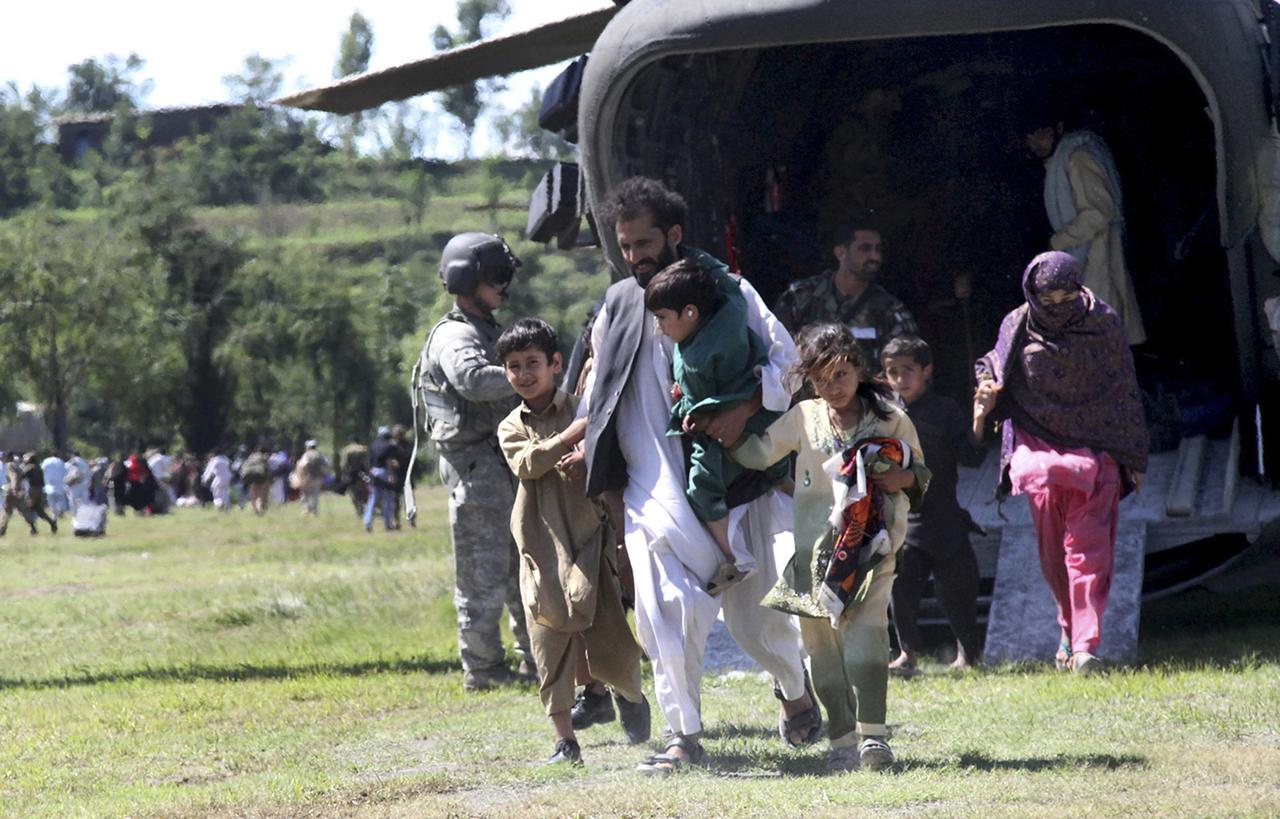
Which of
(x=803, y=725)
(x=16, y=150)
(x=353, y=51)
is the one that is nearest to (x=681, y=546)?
(x=803, y=725)

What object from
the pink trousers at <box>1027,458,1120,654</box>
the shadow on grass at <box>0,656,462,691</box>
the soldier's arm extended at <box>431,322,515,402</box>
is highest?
the soldier's arm extended at <box>431,322,515,402</box>

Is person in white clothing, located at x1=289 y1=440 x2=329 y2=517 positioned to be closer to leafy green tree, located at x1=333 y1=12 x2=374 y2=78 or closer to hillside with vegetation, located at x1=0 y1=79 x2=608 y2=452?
hillside with vegetation, located at x1=0 y1=79 x2=608 y2=452

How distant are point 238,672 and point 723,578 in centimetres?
513

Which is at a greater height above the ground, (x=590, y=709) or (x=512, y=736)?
(x=590, y=709)

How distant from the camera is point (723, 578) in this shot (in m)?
6.64

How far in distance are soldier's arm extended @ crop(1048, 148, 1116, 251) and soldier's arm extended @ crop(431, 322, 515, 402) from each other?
3496 millimetres

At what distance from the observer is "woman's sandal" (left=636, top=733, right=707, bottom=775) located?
6.45m

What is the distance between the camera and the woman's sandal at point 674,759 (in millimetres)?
6453

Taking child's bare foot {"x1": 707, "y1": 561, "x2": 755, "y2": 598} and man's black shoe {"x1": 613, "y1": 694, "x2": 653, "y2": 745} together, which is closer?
child's bare foot {"x1": 707, "y1": 561, "x2": 755, "y2": 598}

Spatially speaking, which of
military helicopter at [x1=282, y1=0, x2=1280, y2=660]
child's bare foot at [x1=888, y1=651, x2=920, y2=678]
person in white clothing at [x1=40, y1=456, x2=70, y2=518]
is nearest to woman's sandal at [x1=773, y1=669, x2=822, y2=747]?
child's bare foot at [x1=888, y1=651, x2=920, y2=678]

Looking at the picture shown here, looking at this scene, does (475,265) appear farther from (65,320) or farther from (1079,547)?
(65,320)

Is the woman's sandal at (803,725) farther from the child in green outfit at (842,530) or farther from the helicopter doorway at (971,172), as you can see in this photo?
the helicopter doorway at (971,172)

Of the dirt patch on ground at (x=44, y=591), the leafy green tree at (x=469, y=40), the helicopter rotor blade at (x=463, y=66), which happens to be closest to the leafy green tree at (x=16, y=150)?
the leafy green tree at (x=469, y=40)

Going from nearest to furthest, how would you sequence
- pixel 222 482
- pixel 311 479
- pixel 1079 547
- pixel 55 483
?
1. pixel 1079 547
2. pixel 311 479
3. pixel 55 483
4. pixel 222 482
